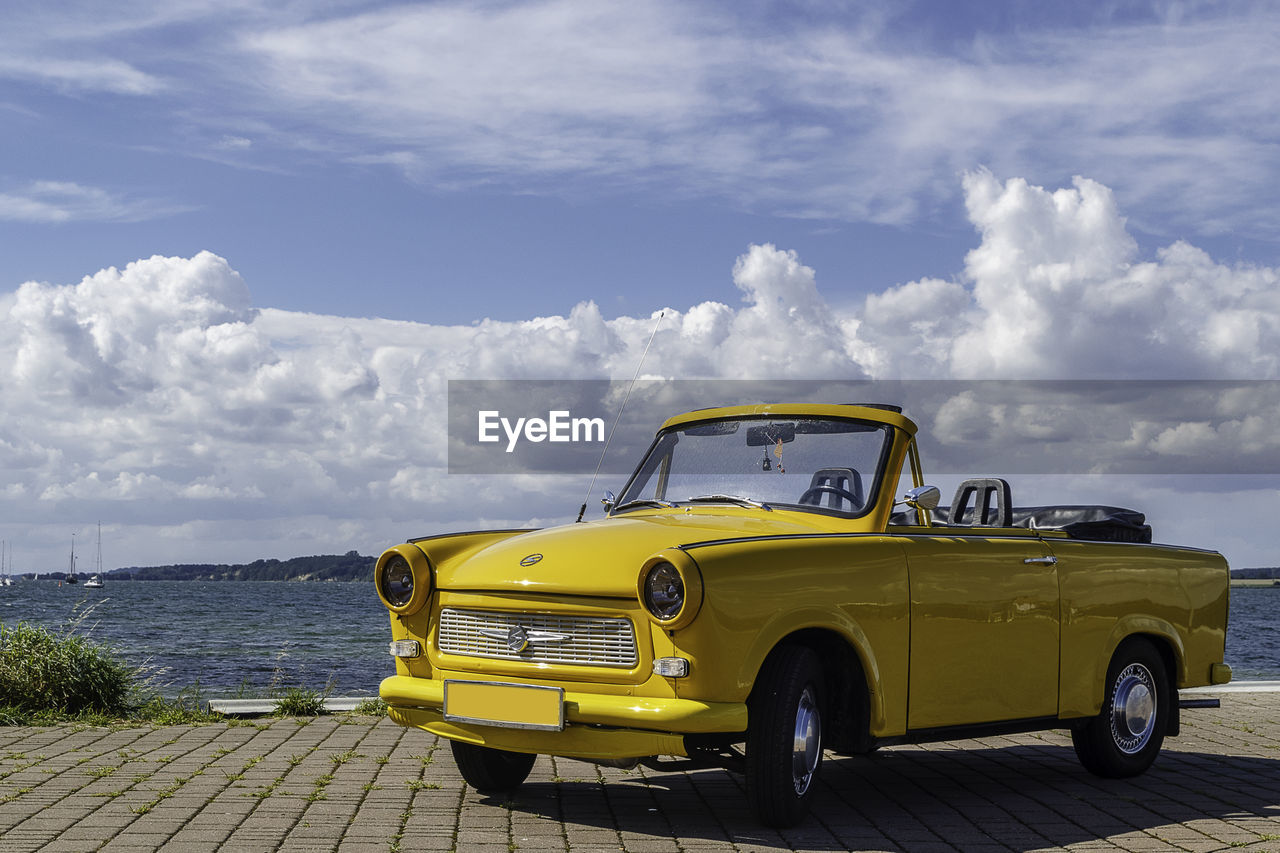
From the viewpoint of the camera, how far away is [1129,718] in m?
7.62

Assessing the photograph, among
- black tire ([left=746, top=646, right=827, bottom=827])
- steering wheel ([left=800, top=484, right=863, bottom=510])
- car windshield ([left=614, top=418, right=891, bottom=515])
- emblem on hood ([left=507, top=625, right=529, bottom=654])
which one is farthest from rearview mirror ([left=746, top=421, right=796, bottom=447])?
emblem on hood ([left=507, top=625, right=529, bottom=654])

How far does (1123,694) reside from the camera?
25.0 feet

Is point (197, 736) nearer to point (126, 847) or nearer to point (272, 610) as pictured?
point (126, 847)

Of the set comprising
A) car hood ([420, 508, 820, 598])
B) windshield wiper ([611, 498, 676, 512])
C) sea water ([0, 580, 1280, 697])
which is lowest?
sea water ([0, 580, 1280, 697])

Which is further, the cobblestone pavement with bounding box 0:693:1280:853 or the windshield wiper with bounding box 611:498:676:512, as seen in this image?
the windshield wiper with bounding box 611:498:676:512

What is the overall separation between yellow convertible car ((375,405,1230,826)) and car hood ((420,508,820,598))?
0.05 feet

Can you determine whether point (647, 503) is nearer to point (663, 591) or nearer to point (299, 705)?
point (663, 591)

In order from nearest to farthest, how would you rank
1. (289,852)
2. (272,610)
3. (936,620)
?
(289,852) < (936,620) < (272,610)

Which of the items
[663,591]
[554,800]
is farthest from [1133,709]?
[663,591]

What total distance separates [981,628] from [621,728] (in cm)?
207

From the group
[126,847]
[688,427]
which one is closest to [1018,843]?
[688,427]

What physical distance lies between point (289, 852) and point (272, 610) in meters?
52.5

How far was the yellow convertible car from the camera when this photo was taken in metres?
5.53

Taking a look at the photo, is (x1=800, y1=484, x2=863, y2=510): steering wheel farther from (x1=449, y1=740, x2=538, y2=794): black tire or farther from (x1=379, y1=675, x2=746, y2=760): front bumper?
(x1=449, y1=740, x2=538, y2=794): black tire
